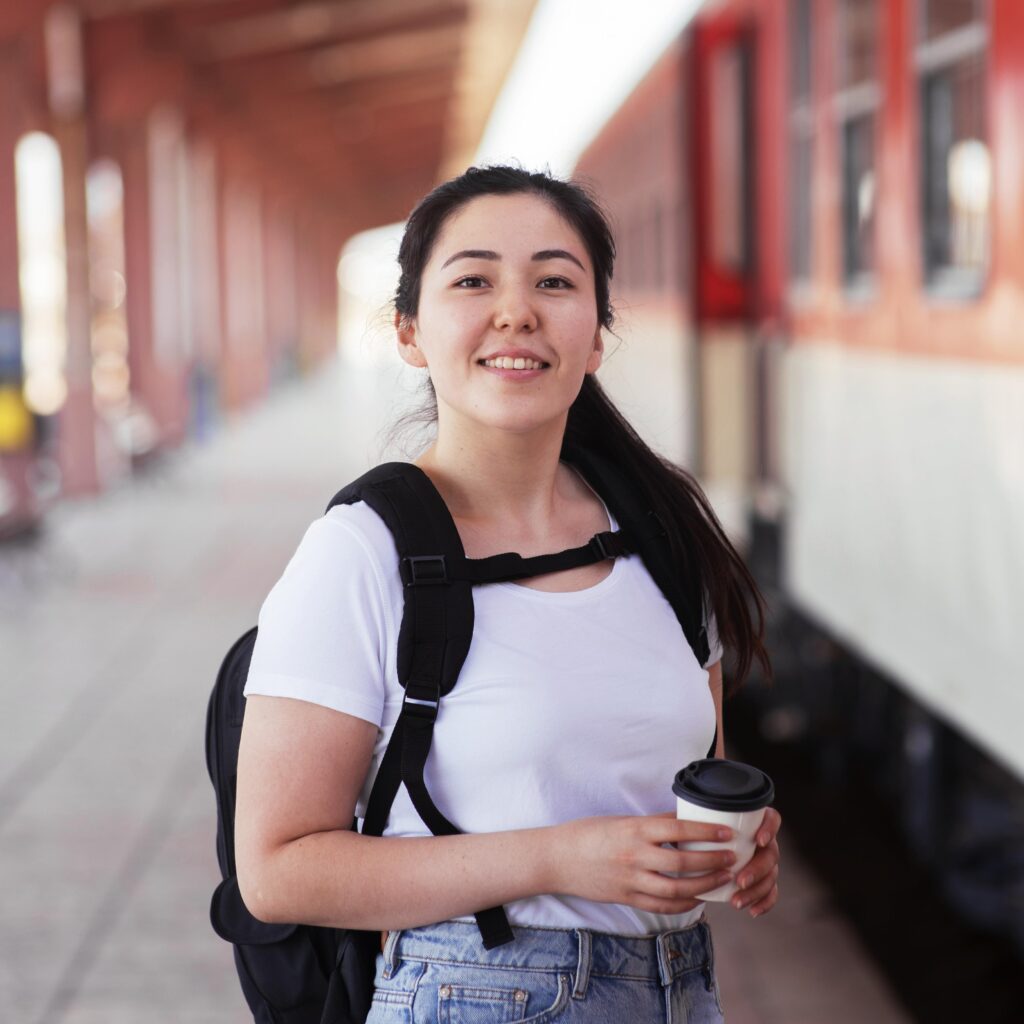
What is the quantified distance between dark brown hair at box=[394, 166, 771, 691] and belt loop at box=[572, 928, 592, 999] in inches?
16.7

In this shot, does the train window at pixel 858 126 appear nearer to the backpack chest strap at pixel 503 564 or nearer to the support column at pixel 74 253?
the backpack chest strap at pixel 503 564

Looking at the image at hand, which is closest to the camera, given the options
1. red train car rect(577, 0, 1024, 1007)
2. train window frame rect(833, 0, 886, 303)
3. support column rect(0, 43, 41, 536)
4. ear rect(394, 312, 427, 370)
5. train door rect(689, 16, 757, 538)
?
ear rect(394, 312, 427, 370)

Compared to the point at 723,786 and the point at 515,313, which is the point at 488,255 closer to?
the point at 515,313

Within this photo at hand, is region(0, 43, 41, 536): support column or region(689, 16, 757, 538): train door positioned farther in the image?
region(0, 43, 41, 536): support column

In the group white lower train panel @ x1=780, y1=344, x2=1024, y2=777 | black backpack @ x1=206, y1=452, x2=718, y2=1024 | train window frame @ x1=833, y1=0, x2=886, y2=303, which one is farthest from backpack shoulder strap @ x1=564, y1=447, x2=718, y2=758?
train window frame @ x1=833, y1=0, x2=886, y2=303

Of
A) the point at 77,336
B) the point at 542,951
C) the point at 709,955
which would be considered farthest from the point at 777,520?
the point at 77,336

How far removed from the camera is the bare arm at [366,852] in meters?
1.62

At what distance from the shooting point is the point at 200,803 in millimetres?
6008

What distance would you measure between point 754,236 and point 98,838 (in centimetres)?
363

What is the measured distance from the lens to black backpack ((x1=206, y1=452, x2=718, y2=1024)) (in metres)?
1.67

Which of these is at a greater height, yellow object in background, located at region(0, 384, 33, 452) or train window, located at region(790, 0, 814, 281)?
train window, located at region(790, 0, 814, 281)

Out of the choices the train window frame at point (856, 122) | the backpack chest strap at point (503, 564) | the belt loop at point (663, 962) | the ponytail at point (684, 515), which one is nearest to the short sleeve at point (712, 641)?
the ponytail at point (684, 515)

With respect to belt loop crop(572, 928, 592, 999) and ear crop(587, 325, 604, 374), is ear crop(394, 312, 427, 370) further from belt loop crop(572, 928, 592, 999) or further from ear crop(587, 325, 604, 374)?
belt loop crop(572, 928, 592, 999)

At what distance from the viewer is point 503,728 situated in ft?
5.50
